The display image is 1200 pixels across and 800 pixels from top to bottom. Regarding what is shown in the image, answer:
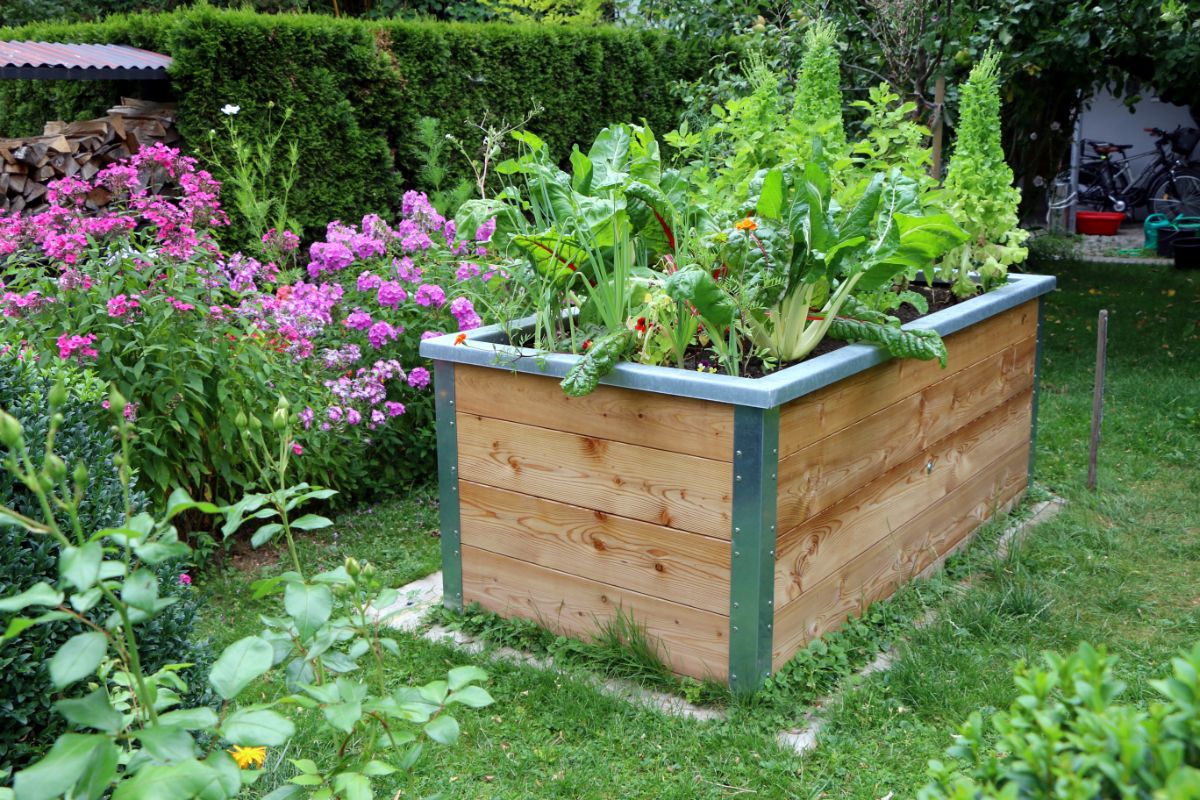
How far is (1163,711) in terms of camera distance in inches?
41.8

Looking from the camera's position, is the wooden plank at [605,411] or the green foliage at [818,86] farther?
the green foliage at [818,86]

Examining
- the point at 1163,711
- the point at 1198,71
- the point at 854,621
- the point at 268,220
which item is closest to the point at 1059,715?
the point at 1163,711

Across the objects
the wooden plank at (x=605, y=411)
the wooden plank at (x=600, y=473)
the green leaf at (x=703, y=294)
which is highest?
the green leaf at (x=703, y=294)

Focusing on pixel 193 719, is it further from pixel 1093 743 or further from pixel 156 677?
pixel 1093 743

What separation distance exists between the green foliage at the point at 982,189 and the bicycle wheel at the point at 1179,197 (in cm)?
939

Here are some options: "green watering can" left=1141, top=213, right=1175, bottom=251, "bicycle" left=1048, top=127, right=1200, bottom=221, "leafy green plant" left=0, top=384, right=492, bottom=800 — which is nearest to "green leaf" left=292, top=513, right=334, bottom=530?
"leafy green plant" left=0, top=384, right=492, bottom=800

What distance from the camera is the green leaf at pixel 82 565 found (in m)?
1.12

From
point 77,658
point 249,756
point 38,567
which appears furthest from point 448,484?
point 77,658

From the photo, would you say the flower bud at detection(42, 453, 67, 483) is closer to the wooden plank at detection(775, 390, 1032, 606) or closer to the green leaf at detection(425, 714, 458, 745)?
the green leaf at detection(425, 714, 458, 745)

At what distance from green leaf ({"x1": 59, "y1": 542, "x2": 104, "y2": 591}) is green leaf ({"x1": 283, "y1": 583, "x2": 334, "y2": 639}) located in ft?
1.03

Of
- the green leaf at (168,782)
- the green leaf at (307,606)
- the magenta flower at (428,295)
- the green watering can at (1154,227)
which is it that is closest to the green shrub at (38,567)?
the green leaf at (307,606)

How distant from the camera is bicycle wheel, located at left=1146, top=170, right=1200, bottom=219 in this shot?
12.5 metres

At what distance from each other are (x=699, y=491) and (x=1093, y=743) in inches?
72.5

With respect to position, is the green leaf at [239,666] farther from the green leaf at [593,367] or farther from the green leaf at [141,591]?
the green leaf at [593,367]
